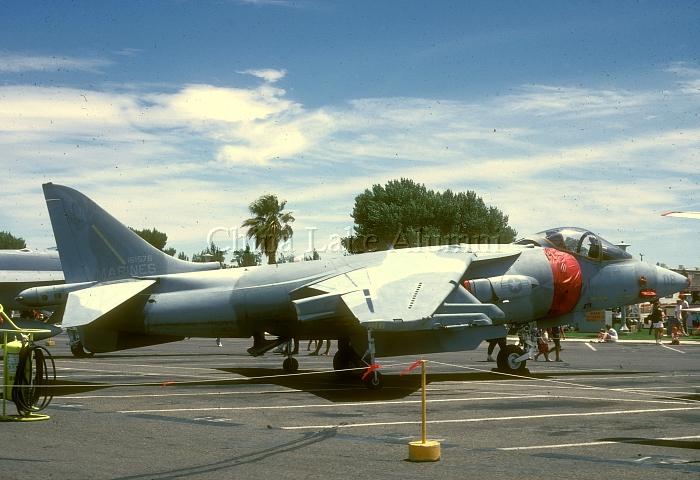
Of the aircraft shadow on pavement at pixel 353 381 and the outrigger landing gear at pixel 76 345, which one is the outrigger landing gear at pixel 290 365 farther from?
the outrigger landing gear at pixel 76 345

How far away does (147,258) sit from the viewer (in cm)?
2348

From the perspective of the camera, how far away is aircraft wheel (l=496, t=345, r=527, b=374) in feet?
75.0

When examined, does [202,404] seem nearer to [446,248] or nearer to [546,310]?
[446,248]

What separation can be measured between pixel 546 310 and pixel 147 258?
11.1m

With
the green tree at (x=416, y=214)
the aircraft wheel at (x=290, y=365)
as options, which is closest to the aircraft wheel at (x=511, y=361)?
the aircraft wheel at (x=290, y=365)

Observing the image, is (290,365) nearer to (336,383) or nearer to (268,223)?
(336,383)

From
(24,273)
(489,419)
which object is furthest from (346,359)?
(24,273)

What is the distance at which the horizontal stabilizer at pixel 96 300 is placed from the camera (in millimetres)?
20109

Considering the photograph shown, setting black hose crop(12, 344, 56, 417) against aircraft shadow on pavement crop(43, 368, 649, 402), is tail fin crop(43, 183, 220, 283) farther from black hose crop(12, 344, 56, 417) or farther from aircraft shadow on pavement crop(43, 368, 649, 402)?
black hose crop(12, 344, 56, 417)

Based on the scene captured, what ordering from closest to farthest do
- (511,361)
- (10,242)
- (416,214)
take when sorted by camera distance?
(511,361) < (416,214) < (10,242)

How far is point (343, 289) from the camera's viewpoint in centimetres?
2000

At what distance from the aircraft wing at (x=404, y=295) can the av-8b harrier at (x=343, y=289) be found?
38mm

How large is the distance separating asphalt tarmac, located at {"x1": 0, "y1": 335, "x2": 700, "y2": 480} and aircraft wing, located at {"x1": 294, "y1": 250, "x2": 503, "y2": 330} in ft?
5.64

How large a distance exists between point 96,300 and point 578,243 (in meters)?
13.2
